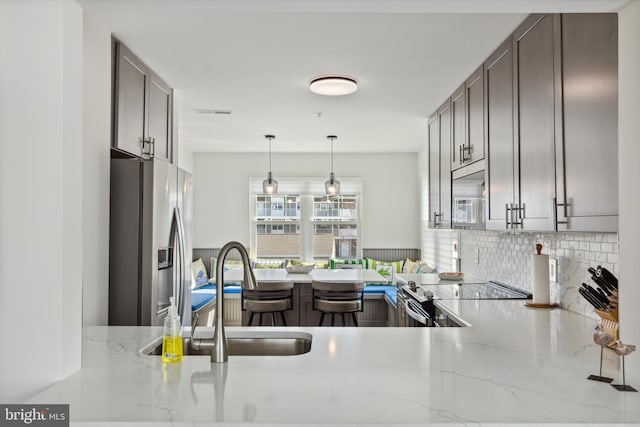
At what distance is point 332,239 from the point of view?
727cm

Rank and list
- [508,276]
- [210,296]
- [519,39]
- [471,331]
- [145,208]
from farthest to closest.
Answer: [210,296] < [508,276] < [145,208] < [519,39] < [471,331]

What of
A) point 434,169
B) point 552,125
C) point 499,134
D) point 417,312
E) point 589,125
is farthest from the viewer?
point 434,169

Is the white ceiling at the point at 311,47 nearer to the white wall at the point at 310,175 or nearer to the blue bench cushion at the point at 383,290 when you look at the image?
the blue bench cushion at the point at 383,290

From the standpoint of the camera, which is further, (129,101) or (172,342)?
(129,101)

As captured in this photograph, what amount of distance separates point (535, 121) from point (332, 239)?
17.1 feet

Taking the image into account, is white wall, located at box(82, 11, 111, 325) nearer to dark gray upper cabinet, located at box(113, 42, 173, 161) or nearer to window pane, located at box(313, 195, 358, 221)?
dark gray upper cabinet, located at box(113, 42, 173, 161)

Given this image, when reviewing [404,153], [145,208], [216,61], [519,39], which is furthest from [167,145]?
[404,153]

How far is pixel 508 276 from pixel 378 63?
1.79m

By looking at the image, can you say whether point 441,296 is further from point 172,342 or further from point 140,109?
point 140,109

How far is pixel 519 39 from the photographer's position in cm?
242

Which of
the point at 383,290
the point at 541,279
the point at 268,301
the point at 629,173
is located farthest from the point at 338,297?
the point at 629,173

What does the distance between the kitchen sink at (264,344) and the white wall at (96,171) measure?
820 millimetres

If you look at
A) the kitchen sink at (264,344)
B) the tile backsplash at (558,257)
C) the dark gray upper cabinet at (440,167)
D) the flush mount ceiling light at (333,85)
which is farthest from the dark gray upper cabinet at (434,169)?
the kitchen sink at (264,344)

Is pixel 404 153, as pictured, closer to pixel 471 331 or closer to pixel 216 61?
pixel 216 61
